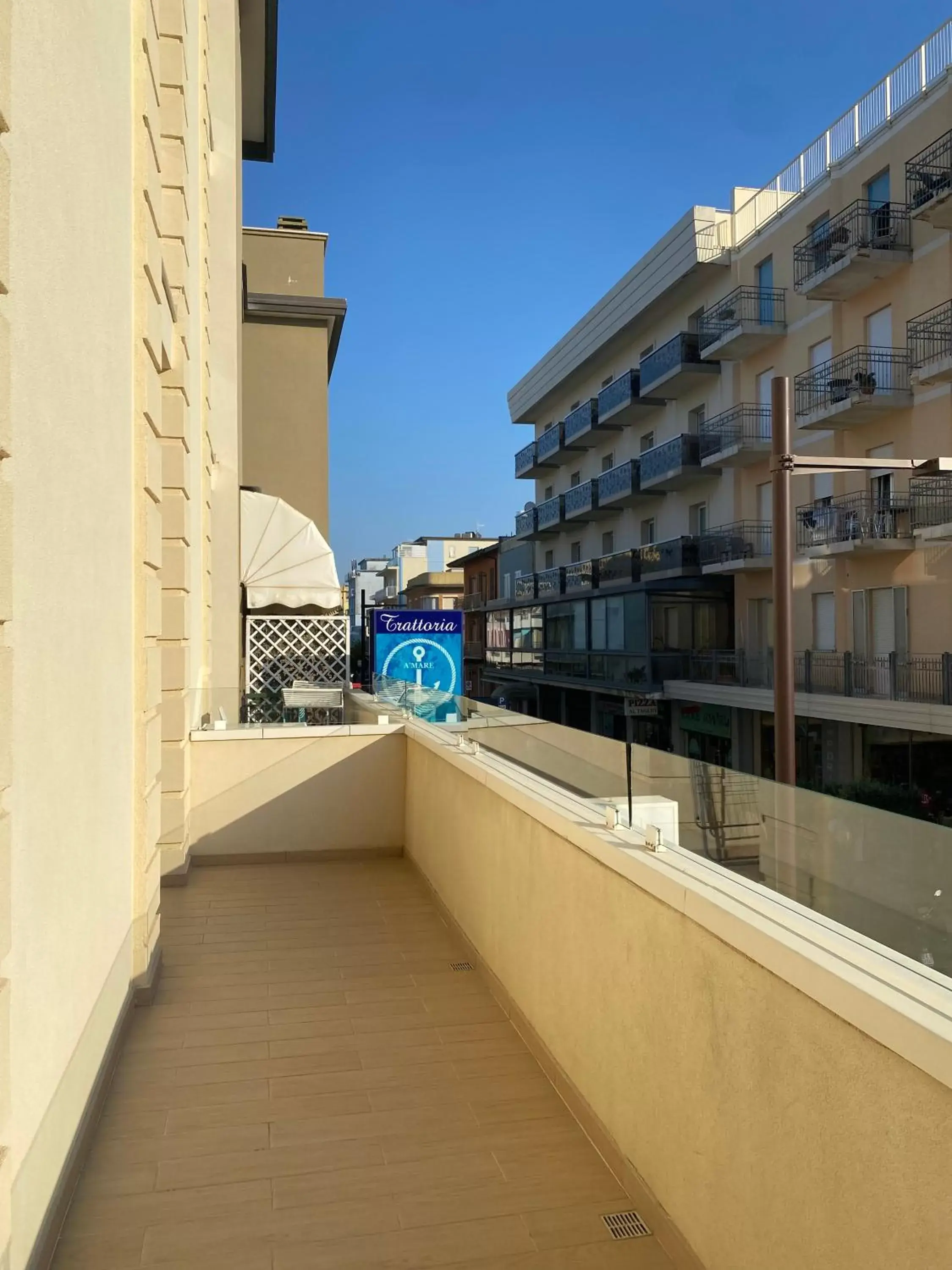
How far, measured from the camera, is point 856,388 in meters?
20.9

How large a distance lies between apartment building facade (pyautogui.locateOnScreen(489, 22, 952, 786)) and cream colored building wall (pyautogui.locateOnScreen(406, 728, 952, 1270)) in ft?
40.7

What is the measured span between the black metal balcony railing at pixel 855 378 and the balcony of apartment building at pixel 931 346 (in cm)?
24

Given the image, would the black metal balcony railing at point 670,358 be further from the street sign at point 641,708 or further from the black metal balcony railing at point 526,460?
the street sign at point 641,708

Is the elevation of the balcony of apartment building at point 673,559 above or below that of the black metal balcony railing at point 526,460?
below

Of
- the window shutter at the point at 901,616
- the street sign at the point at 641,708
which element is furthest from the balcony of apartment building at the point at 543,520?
the street sign at the point at 641,708

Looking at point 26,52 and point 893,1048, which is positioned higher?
point 26,52

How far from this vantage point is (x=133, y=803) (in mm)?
4695

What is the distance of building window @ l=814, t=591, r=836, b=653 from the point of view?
74.7ft

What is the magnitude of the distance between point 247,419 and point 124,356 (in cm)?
1423

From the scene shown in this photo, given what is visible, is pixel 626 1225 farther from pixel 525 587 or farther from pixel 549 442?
pixel 549 442

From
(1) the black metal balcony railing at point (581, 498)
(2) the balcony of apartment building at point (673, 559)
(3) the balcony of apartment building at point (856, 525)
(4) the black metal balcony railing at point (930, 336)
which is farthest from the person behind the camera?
(1) the black metal balcony railing at point (581, 498)

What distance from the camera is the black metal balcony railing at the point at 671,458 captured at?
92.2 feet

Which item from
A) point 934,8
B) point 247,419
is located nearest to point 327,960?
point 247,419

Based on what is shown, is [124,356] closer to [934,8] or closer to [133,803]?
[133,803]
